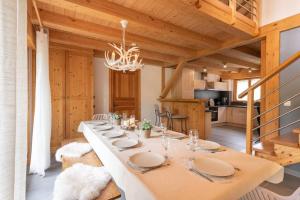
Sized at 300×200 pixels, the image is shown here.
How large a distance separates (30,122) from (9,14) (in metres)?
3.25

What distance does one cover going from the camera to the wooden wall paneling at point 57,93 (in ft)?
11.6

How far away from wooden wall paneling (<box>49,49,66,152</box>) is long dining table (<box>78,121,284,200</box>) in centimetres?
273

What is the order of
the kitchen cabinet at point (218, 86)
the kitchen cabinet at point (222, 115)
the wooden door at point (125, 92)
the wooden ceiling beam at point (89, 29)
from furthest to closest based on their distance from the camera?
the kitchen cabinet at point (218, 86), the kitchen cabinet at point (222, 115), the wooden door at point (125, 92), the wooden ceiling beam at point (89, 29)

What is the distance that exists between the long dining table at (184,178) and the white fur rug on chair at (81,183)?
16cm

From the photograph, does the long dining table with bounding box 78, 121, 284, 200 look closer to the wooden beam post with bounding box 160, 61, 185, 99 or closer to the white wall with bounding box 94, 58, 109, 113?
the white wall with bounding box 94, 58, 109, 113

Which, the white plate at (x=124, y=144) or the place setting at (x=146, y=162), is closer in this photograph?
the place setting at (x=146, y=162)

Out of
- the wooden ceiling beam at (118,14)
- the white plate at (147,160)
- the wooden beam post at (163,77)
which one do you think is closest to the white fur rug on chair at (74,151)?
the white plate at (147,160)

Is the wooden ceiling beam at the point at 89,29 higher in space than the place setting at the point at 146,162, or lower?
higher

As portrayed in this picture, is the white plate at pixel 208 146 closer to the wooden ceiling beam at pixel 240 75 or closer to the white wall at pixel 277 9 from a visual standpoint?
the white wall at pixel 277 9

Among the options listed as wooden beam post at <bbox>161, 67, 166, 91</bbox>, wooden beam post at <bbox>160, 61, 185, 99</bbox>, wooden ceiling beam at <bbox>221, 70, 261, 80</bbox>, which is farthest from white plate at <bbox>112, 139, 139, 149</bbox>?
wooden ceiling beam at <bbox>221, 70, 261, 80</bbox>

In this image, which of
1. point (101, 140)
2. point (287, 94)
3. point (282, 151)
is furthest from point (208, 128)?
point (101, 140)

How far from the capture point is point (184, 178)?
38.4 inches

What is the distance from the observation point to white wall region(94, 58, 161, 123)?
15.0 ft

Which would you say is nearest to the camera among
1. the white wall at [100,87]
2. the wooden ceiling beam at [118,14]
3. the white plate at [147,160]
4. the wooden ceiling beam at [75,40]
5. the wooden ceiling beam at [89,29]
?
the white plate at [147,160]
